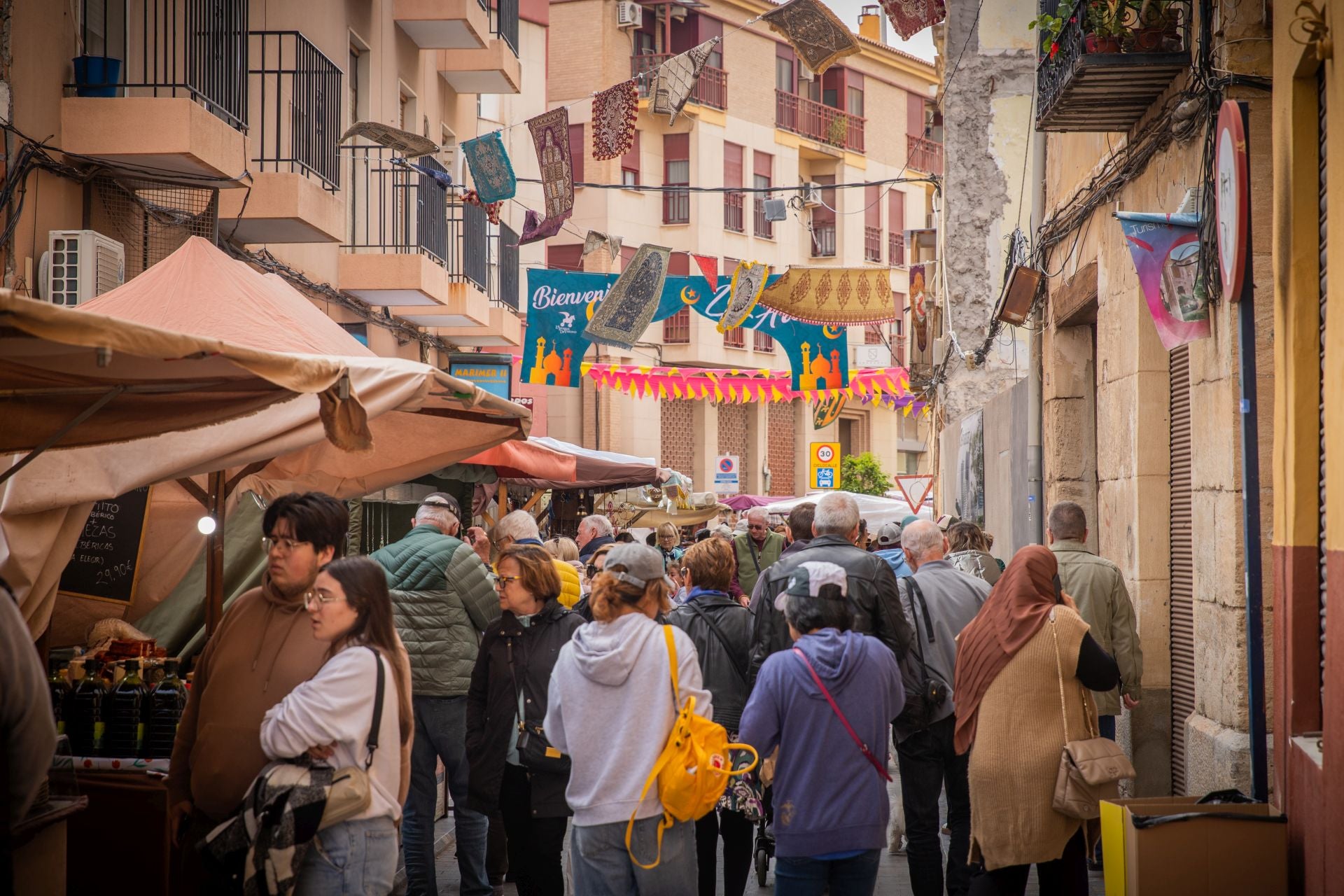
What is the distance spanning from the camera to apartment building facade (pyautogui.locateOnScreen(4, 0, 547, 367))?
8875 mm

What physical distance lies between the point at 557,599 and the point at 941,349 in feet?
52.9

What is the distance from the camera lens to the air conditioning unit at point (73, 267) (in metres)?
8.61

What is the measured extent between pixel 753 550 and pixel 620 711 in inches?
344

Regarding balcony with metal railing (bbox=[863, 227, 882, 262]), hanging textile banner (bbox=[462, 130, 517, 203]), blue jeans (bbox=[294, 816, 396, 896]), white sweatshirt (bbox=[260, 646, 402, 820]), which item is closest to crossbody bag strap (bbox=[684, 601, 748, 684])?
white sweatshirt (bbox=[260, 646, 402, 820])

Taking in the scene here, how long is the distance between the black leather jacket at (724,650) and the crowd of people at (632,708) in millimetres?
12

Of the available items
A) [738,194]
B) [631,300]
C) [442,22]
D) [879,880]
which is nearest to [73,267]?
[879,880]

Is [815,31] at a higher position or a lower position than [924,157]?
lower

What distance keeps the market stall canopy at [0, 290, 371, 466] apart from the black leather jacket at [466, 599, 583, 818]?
1.69 meters

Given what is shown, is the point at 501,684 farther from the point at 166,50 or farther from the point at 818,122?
the point at 818,122

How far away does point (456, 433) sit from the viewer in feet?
26.1

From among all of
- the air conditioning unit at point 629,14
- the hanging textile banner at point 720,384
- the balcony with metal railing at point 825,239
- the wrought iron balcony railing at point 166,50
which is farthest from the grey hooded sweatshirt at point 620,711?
the balcony with metal railing at point 825,239

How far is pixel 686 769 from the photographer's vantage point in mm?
4875

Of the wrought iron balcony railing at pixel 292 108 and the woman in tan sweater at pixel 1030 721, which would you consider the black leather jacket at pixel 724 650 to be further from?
the wrought iron balcony railing at pixel 292 108

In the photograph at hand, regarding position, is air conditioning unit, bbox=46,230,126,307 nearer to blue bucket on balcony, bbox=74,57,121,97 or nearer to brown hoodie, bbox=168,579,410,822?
blue bucket on balcony, bbox=74,57,121,97
